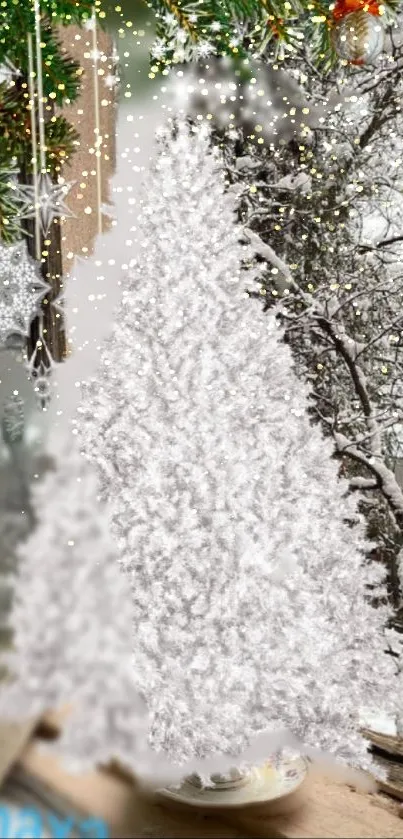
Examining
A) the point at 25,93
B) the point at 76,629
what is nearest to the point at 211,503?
the point at 76,629

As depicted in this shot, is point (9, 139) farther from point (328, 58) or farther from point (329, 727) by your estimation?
point (329, 727)

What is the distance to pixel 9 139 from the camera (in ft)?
6.54

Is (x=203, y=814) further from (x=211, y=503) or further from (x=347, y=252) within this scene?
(x=347, y=252)

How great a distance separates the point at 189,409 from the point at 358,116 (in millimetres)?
869

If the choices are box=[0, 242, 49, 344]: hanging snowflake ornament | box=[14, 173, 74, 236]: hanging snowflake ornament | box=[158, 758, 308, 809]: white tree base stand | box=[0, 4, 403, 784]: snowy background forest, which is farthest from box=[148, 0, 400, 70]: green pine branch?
box=[158, 758, 308, 809]: white tree base stand

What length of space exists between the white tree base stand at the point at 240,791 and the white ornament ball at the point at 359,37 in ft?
5.56

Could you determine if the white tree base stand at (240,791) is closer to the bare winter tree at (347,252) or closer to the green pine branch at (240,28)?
the bare winter tree at (347,252)

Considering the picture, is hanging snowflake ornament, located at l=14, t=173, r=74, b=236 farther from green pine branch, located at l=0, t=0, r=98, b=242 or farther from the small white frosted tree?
the small white frosted tree

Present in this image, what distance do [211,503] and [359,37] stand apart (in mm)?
1145

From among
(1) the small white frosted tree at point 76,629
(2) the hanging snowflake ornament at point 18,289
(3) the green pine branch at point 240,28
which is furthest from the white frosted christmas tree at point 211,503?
(2) the hanging snowflake ornament at point 18,289

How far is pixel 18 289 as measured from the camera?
2.10m

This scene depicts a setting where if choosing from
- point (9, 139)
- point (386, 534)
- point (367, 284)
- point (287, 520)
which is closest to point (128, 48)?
point (9, 139)

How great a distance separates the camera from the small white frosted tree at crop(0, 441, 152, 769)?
180cm

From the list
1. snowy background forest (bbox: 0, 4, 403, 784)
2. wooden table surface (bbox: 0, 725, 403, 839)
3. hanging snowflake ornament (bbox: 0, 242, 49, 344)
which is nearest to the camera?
wooden table surface (bbox: 0, 725, 403, 839)
